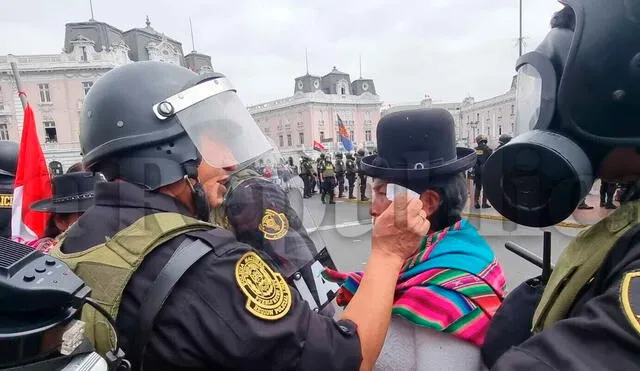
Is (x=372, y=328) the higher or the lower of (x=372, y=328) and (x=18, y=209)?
the lower

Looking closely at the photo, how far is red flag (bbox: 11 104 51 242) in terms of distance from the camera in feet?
8.93

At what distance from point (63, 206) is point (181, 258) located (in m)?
1.94

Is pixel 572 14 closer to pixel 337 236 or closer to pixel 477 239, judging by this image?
pixel 477 239

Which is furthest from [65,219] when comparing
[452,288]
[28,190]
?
[452,288]

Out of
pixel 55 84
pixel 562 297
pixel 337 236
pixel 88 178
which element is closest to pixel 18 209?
pixel 88 178

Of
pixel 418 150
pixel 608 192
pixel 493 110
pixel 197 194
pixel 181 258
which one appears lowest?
pixel 608 192

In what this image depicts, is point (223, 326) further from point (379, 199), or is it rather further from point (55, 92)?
point (55, 92)

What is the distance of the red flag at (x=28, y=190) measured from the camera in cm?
272

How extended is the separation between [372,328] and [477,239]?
2.00ft

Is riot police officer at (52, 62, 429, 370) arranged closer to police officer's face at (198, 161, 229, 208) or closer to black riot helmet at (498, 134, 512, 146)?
police officer's face at (198, 161, 229, 208)

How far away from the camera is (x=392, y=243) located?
4.10ft

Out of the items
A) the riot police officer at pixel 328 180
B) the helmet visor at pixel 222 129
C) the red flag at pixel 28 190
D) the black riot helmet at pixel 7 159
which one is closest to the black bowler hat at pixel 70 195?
the red flag at pixel 28 190

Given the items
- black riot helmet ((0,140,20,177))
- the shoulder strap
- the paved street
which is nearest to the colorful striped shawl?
the shoulder strap

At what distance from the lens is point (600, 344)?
519mm
